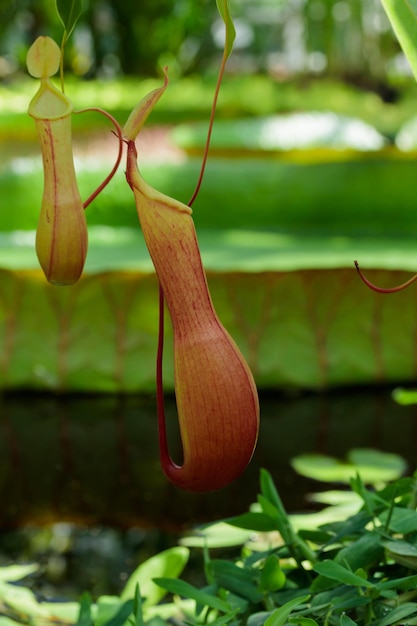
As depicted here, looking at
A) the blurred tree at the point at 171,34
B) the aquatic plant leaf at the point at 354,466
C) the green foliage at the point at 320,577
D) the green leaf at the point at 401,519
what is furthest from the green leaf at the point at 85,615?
the blurred tree at the point at 171,34

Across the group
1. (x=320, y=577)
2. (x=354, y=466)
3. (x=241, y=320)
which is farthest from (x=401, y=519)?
(x=241, y=320)

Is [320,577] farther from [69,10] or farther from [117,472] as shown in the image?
[117,472]

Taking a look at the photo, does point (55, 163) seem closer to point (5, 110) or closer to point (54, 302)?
point (54, 302)

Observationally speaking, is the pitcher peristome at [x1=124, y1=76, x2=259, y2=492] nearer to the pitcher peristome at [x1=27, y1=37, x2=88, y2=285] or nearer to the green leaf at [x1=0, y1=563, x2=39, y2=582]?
the pitcher peristome at [x1=27, y1=37, x2=88, y2=285]

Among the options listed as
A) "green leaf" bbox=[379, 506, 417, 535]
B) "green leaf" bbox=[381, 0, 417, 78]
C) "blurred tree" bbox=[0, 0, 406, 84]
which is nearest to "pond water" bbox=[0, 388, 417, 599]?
"green leaf" bbox=[379, 506, 417, 535]

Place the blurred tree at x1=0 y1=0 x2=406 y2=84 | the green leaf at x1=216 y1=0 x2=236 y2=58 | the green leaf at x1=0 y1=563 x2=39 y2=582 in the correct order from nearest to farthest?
the green leaf at x1=216 y1=0 x2=236 y2=58, the green leaf at x1=0 y1=563 x2=39 y2=582, the blurred tree at x1=0 y1=0 x2=406 y2=84

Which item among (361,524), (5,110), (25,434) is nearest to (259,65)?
(5,110)
